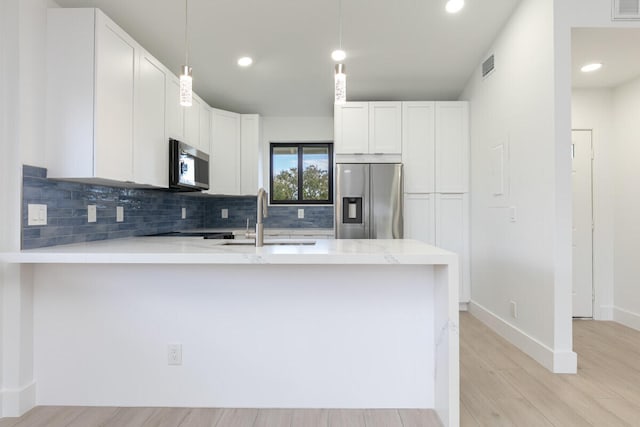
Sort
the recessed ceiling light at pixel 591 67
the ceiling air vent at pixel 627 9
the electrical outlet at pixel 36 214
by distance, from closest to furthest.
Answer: the electrical outlet at pixel 36 214 < the ceiling air vent at pixel 627 9 < the recessed ceiling light at pixel 591 67

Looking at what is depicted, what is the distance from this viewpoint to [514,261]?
314 centimetres

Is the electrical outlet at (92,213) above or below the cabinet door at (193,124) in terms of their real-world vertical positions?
below

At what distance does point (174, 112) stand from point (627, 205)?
4.34m

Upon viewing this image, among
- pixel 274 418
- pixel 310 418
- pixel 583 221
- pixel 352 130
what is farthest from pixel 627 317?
pixel 274 418

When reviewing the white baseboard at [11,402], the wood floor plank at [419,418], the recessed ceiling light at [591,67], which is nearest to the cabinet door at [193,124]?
the white baseboard at [11,402]

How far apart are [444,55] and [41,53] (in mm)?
3323

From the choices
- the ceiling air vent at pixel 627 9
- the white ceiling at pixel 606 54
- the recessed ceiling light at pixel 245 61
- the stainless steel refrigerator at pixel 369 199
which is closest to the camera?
the ceiling air vent at pixel 627 9

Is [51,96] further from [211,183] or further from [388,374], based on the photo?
[388,374]

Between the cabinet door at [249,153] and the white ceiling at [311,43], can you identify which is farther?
the cabinet door at [249,153]

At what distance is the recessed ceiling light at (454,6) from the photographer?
3.05 metres

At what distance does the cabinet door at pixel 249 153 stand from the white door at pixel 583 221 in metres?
3.42

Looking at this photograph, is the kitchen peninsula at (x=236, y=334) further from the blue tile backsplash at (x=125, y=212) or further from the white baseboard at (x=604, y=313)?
the white baseboard at (x=604, y=313)

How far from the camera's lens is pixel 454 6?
3096 millimetres

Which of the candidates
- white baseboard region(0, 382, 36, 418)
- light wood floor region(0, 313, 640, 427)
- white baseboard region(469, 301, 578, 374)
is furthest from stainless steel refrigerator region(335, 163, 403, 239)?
white baseboard region(0, 382, 36, 418)
